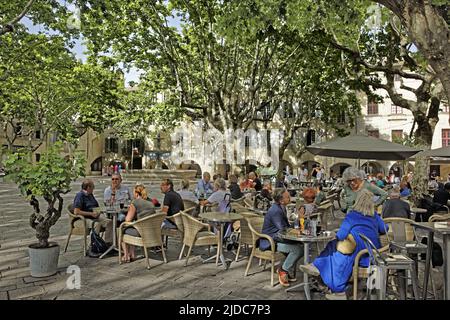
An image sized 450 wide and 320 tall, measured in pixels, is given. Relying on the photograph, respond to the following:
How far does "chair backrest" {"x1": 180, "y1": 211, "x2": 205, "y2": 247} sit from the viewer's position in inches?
246

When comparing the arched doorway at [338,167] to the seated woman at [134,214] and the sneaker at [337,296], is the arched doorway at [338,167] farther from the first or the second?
the sneaker at [337,296]

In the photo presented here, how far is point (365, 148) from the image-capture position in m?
8.59

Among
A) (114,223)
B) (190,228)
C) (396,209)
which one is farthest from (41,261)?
(396,209)

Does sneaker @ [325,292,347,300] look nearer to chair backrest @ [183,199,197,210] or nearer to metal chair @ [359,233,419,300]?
metal chair @ [359,233,419,300]

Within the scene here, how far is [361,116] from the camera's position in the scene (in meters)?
38.5

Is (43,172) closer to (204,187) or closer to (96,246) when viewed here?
(96,246)

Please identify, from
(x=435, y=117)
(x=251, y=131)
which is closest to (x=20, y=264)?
(x=435, y=117)

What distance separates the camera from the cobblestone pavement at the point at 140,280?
16.2 ft

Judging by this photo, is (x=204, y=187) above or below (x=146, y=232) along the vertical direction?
above

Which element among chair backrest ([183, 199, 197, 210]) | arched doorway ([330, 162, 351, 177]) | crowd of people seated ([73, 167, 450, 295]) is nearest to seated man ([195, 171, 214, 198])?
crowd of people seated ([73, 167, 450, 295])

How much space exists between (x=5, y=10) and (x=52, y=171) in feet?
31.4

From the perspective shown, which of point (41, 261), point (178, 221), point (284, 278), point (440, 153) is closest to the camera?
point (284, 278)

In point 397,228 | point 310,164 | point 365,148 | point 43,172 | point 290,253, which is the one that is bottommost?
point 290,253

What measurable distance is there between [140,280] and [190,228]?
1272 millimetres
